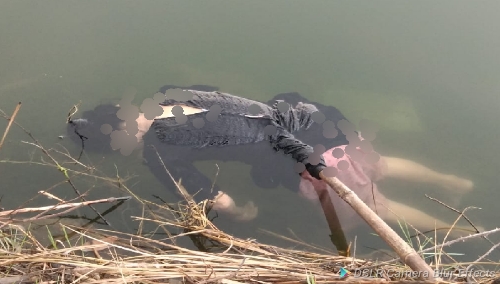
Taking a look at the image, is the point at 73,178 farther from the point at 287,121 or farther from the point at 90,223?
the point at 287,121

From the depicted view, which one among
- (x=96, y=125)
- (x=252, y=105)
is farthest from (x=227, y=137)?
(x=96, y=125)

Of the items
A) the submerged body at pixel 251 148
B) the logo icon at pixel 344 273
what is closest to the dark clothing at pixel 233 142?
the submerged body at pixel 251 148

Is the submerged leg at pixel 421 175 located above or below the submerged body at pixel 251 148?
above

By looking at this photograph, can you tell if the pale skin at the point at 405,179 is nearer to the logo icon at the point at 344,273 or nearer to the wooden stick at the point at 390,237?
the wooden stick at the point at 390,237

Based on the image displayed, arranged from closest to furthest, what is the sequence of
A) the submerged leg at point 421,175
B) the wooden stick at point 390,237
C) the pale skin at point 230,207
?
1. the wooden stick at point 390,237
2. the pale skin at point 230,207
3. the submerged leg at point 421,175

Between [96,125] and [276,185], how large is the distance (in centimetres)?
137

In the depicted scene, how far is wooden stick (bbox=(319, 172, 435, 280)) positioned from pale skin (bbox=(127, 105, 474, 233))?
64 cm

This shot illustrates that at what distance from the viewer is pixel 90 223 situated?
2598 millimetres

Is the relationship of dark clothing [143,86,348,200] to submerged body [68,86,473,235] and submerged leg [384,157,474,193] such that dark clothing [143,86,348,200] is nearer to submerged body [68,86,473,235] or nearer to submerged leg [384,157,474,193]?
submerged body [68,86,473,235]

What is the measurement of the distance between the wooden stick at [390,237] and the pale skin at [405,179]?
2.09 ft

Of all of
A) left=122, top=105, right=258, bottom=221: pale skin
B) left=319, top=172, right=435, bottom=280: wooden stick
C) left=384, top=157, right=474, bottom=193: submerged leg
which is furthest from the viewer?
left=384, top=157, right=474, bottom=193: submerged leg

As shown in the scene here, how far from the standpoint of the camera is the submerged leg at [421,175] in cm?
298

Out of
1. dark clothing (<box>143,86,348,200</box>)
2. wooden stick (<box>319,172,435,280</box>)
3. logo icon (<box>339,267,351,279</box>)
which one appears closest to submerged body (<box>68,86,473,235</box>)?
dark clothing (<box>143,86,348,200</box>)

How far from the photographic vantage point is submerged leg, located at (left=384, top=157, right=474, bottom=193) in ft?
9.77
